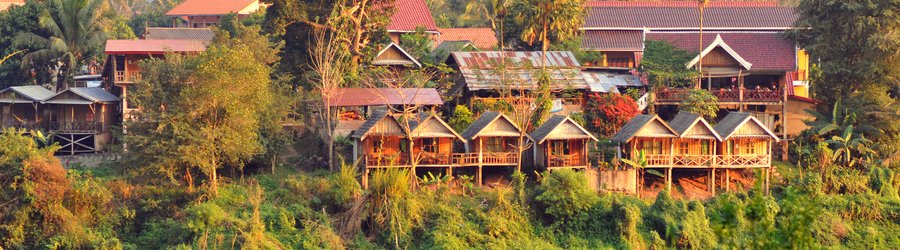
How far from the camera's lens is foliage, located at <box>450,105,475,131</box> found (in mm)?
38875

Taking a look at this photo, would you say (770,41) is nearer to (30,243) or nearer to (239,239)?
(239,239)

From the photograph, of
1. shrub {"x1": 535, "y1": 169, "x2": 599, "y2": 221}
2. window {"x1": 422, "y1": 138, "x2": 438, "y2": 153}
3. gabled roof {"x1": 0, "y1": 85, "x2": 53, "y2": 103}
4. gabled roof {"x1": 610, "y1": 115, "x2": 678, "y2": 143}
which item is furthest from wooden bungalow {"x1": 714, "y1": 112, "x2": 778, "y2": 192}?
gabled roof {"x1": 0, "y1": 85, "x2": 53, "y2": 103}

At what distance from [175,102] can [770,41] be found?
21.1m

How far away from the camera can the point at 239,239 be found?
3188 cm

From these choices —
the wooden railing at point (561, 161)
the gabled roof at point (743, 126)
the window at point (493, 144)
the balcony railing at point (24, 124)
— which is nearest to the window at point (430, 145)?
the window at point (493, 144)

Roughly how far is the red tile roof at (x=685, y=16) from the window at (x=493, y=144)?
12872mm

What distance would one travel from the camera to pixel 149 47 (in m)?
42.2

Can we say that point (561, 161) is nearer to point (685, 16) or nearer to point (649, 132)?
point (649, 132)

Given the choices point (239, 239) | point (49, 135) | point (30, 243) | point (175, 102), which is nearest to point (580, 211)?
point (239, 239)

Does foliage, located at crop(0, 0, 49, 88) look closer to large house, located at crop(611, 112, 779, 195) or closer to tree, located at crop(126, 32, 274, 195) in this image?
tree, located at crop(126, 32, 274, 195)

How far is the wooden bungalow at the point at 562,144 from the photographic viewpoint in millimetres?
35625

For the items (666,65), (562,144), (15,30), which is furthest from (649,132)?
(15,30)

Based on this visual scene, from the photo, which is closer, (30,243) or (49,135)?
(30,243)

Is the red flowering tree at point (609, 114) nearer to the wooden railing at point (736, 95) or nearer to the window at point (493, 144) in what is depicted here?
the wooden railing at point (736, 95)
